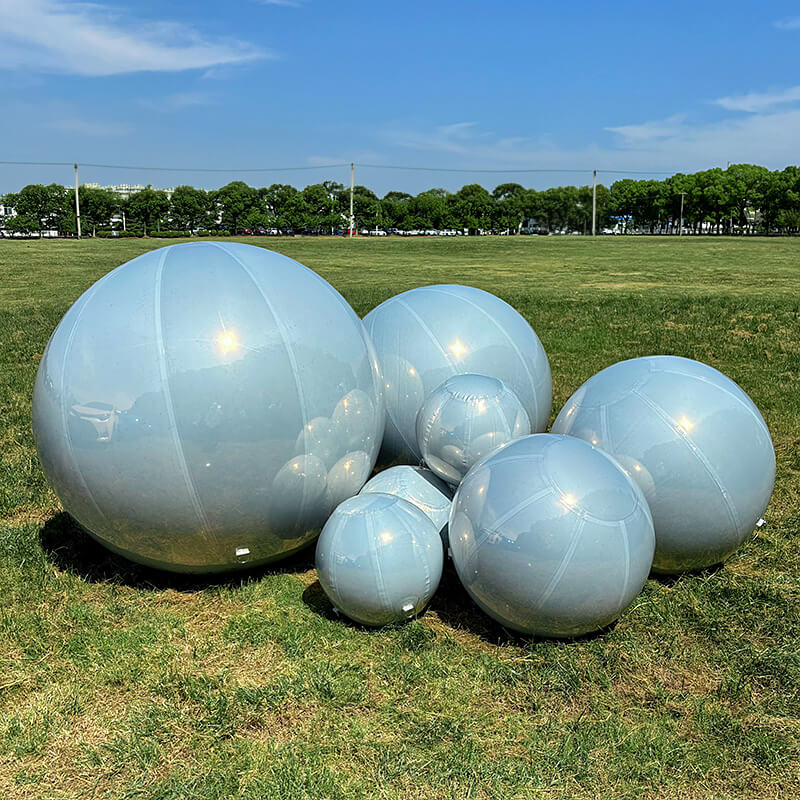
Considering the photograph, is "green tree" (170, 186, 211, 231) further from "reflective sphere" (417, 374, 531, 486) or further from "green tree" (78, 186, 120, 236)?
"reflective sphere" (417, 374, 531, 486)

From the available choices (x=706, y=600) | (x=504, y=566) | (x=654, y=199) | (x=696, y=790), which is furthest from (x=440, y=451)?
(x=654, y=199)

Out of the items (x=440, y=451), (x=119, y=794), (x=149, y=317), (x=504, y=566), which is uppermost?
(x=149, y=317)

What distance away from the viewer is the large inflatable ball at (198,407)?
5004 millimetres

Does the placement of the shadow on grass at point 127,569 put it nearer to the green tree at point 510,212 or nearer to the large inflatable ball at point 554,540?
the large inflatable ball at point 554,540

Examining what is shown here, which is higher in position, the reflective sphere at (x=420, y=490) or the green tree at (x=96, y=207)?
the green tree at (x=96, y=207)

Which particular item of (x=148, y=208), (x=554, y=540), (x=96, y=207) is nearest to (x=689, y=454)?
(x=554, y=540)

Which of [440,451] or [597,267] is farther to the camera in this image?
[597,267]

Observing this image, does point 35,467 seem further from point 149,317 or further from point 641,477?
point 641,477

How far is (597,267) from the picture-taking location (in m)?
40.9

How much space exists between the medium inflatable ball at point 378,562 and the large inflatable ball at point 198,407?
47 centimetres

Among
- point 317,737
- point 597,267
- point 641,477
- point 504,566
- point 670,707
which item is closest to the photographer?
point 317,737

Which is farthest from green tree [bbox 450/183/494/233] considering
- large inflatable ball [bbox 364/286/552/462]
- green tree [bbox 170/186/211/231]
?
large inflatable ball [bbox 364/286/552/462]

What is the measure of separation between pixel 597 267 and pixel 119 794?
3966cm

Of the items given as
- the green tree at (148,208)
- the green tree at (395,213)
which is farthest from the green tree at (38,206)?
the green tree at (395,213)
